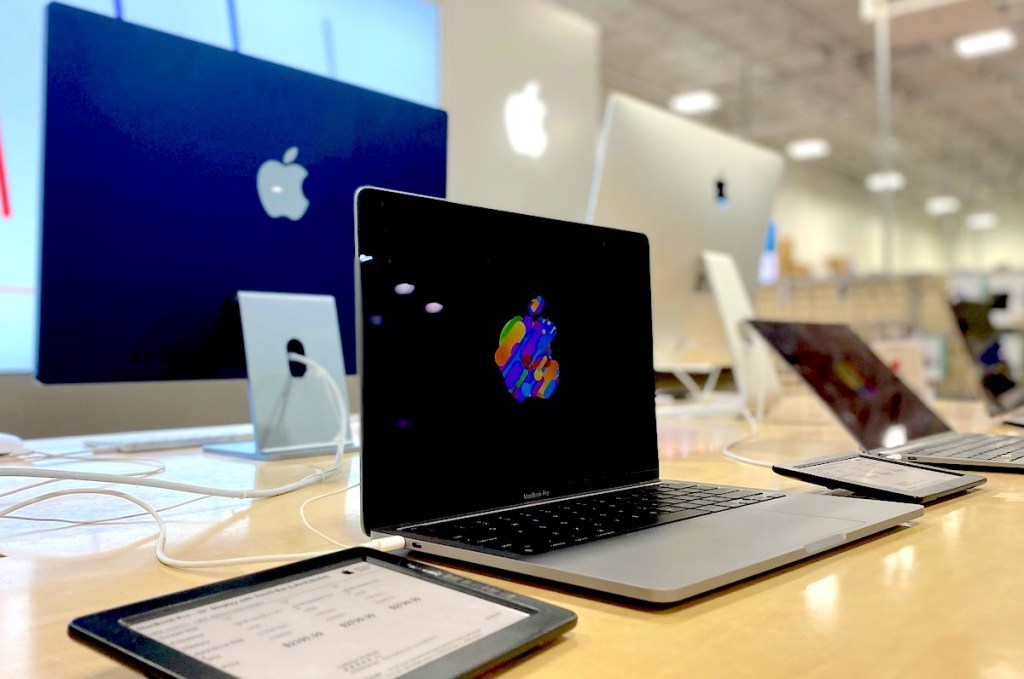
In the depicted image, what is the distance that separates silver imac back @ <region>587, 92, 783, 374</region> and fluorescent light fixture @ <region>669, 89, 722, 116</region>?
4.98 m

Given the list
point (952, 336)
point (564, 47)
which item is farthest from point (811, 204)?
point (564, 47)

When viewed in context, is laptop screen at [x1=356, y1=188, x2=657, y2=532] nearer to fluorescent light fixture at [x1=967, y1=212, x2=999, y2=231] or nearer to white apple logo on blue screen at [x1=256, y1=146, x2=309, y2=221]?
white apple logo on blue screen at [x1=256, y1=146, x2=309, y2=221]

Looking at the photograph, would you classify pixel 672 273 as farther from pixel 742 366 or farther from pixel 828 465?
pixel 828 465

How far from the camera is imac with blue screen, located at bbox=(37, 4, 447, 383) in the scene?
814 millimetres

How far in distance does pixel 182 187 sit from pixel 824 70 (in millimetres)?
6629

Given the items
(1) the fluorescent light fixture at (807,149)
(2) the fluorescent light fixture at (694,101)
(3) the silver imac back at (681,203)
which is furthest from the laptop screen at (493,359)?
(1) the fluorescent light fixture at (807,149)

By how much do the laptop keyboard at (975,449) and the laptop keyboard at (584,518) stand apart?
0.37m

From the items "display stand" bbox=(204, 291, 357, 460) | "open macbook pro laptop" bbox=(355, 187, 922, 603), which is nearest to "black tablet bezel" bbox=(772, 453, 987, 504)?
"open macbook pro laptop" bbox=(355, 187, 922, 603)

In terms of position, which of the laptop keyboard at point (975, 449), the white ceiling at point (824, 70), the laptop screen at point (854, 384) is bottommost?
the laptop keyboard at point (975, 449)

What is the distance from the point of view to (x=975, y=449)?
0.99 metres

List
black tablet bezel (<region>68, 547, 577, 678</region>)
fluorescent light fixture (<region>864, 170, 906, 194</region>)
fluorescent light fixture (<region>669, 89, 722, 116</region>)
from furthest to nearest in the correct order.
Result: fluorescent light fixture (<region>864, 170, 906, 194</region>) → fluorescent light fixture (<region>669, 89, 722, 116</region>) → black tablet bezel (<region>68, 547, 577, 678</region>)

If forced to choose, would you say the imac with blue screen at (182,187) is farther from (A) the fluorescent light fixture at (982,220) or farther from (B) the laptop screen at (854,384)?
(A) the fluorescent light fixture at (982,220)

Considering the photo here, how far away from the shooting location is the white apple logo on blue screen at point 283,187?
960mm

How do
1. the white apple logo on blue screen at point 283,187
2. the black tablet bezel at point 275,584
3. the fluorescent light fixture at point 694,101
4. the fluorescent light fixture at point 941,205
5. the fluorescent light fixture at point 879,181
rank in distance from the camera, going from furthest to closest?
1. the fluorescent light fixture at point 941,205
2. the fluorescent light fixture at point 879,181
3. the fluorescent light fixture at point 694,101
4. the white apple logo on blue screen at point 283,187
5. the black tablet bezel at point 275,584
